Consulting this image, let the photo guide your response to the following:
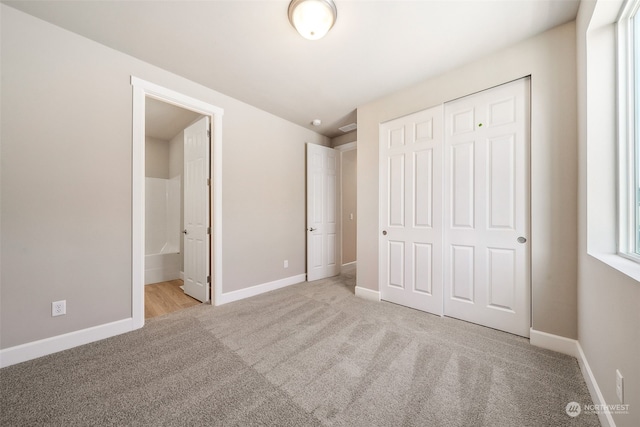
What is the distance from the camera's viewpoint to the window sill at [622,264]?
1.03 meters

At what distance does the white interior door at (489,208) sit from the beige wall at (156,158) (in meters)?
4.82

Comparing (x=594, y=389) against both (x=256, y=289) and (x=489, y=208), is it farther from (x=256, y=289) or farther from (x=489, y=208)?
(x=256, y=289)

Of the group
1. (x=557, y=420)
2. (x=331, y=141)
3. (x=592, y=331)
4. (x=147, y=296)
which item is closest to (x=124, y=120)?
(x=147, y=296)

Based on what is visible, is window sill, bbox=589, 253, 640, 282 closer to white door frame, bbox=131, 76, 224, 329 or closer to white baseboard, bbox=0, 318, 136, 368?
white door frame, bbox=131, 76, 224, 329

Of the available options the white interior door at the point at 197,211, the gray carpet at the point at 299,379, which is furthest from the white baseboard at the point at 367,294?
the white interior door at the point at 197,211

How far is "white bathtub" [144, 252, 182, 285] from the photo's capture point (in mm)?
3912

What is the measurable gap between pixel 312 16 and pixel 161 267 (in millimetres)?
4305

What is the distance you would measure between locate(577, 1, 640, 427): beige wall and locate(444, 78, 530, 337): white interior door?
15.6 inches

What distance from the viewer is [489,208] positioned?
7.43 feet

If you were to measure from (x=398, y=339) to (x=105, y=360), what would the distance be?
2.37m

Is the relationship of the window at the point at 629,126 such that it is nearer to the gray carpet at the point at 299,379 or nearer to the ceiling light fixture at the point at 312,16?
the gray carpet at the point at 299,379

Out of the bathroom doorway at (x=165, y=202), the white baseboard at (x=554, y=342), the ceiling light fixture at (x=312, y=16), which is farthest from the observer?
the bathroom doorway at (x=165, y=202)

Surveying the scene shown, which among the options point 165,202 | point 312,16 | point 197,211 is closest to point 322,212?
point 197,211

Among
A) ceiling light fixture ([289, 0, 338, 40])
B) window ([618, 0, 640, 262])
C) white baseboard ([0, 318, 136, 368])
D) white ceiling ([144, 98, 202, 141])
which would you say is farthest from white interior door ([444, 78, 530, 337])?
white ceiling ([144, 98, 202, 141])
